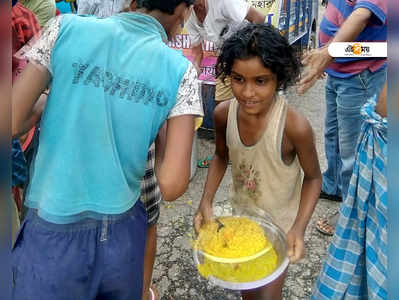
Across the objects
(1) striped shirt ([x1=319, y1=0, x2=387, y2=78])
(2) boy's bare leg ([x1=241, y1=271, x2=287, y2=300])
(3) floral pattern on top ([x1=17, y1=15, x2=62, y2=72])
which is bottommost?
(2) boy's bare leg ([x1=241, y1=271, x2=287, y2=300])

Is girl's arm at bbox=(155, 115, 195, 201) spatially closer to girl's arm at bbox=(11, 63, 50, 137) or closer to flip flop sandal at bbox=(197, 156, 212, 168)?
girl's arm at bbox=(11, 63, 50, 137)

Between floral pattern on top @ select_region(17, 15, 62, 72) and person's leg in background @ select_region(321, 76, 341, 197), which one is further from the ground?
floral pattern on top @ select_region(17, 15, 62, 72)

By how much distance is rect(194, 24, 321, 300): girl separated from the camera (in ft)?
5.21

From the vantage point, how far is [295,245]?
5.23 ft

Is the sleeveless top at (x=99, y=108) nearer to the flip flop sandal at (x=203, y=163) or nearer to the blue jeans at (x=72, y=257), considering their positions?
the blue jeans at (x=72, y=257)

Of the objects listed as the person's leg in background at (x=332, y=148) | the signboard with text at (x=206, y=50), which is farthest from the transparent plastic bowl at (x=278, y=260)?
the signboard with text at (x=206, y=50)

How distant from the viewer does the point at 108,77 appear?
1.14 m

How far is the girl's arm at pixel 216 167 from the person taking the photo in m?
1.76

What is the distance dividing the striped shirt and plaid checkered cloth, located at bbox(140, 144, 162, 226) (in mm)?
1501

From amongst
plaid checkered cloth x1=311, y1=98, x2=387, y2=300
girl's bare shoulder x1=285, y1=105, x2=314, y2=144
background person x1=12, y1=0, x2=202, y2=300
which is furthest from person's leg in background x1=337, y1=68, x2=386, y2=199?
background person x1=12, y1=0, x2=202, y2=300

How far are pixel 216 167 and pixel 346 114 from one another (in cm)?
128

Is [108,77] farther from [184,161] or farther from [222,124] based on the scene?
[222,124]

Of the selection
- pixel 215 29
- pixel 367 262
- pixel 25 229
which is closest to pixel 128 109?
pixel 25 229

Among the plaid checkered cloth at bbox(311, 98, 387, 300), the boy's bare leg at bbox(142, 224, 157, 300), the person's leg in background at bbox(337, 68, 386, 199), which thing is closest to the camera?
the plaid checkered cloth at bbox(311, 98, 387, 300)
